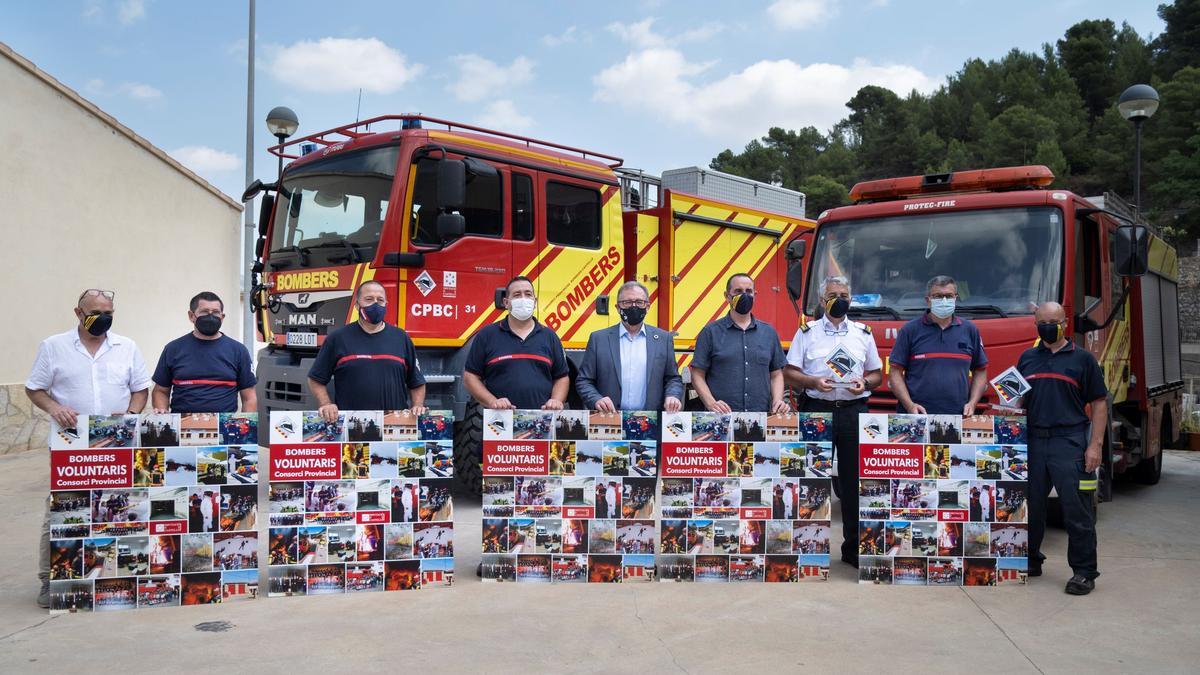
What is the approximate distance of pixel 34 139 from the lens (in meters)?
11.2

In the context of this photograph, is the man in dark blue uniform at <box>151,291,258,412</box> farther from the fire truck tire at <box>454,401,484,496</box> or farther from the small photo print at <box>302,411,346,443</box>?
the fire truck tire at <box>454,401,484,496</box>

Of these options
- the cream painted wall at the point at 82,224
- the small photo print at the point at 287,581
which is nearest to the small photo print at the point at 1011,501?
the small photo print at the point at 287,581

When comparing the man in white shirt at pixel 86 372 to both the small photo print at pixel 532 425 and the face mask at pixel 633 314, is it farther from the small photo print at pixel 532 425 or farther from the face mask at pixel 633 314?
the face mask at pixel 633 314

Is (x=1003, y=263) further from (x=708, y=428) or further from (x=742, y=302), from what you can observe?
(x=708, y=428)

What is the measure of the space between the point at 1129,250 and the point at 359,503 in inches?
232

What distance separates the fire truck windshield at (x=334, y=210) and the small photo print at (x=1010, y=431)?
4.81 meters

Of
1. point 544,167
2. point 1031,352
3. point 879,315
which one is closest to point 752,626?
point 1031,352

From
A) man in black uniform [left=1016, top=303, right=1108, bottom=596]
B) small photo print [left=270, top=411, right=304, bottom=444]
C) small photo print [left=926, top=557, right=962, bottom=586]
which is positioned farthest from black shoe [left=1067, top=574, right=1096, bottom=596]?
small photo print [left=270, top=411, right=304, bottom=444]

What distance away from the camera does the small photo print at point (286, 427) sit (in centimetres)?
505

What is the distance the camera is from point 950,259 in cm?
711

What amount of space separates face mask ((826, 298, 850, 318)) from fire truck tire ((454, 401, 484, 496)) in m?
2.92

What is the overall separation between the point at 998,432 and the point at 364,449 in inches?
151

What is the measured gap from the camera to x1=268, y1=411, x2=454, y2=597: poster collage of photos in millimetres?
5051

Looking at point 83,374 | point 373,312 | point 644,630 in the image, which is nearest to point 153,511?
point 83,374
